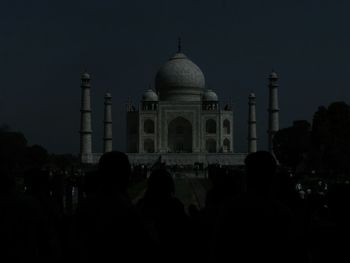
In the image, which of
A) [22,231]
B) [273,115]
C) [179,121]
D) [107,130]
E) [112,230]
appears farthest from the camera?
[179,121]

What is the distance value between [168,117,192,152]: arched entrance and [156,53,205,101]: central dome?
1.78 metres

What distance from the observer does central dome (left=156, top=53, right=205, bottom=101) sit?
4909 centimetres

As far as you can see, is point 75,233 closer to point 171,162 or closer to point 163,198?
point 163,198

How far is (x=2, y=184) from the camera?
3783 mm

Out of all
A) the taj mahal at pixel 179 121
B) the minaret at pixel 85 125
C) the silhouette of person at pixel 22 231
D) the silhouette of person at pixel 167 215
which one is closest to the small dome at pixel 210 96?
the taj mahal at pixel 179 121

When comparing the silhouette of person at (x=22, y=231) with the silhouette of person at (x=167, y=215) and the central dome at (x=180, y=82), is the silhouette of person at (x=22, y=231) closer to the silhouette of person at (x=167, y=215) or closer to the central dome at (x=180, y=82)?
the silhouette of person at (x=167, y=215)

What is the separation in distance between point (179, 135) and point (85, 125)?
749 cm

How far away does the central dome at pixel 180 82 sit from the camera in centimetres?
4909

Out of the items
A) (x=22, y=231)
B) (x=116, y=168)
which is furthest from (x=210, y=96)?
(x=116, y=168)

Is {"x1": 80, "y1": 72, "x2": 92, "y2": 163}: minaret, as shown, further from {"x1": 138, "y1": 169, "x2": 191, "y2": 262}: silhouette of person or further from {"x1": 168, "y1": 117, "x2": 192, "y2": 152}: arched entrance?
{"x1": 138, "y1": 169, "x2": 191, "y2": 262}: silhouette of person

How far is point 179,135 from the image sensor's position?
48.9 meters

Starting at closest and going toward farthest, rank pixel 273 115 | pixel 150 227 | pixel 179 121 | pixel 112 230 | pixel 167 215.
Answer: pixel 112 230 → pixel 150 227 → pixel 167 215 → pixel 273 115 → pixel 179 121

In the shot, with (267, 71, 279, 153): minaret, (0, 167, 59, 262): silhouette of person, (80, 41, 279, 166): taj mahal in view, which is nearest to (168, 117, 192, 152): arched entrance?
(80, 41, 279, 166): taj mahal

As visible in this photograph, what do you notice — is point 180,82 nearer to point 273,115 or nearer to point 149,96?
point 149,96
